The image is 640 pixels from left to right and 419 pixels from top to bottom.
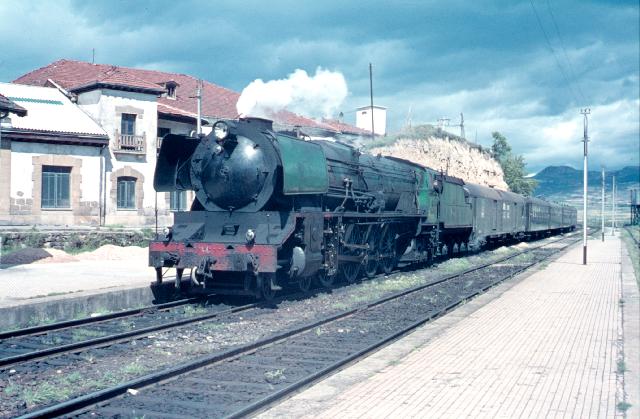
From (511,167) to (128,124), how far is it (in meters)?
49.1

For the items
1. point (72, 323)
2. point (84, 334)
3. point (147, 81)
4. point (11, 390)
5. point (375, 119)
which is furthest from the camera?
point (375, 119)

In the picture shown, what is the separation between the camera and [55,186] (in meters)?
25.0

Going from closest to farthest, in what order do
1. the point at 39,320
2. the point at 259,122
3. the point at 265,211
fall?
the point at 39,320, the point at 265,211, the point at 259,122

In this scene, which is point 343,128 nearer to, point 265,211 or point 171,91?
point 171,91

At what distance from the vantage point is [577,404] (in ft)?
17.8

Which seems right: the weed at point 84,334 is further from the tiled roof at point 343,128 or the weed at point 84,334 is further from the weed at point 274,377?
the tiled roof at point 343,128

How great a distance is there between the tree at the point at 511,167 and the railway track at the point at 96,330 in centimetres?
5947

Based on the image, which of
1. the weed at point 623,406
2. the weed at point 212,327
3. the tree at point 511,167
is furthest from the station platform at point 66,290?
the tree at point 511,167

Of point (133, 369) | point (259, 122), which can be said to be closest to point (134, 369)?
point (133, 369)

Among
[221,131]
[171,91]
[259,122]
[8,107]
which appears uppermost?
[171,91]

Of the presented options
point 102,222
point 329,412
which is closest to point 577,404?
point 329,412

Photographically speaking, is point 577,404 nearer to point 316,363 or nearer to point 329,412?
point 329,412

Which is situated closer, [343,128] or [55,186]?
[55,186]

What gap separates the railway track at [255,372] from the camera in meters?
5.36
